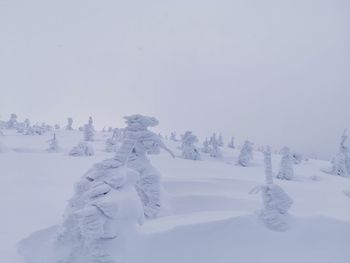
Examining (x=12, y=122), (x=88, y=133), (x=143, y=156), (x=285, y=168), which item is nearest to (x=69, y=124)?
(x=12, y=122)

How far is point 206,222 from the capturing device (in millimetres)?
8453

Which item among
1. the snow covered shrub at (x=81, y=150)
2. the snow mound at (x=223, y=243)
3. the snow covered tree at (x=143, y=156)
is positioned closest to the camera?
the snow mound at (x=223, y=243)

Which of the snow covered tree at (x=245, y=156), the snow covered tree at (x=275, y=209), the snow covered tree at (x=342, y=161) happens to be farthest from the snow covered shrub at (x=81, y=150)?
the snow covered tree at (x=275, y=209)

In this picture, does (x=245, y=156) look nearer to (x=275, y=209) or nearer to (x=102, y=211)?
(x=275, y=209)

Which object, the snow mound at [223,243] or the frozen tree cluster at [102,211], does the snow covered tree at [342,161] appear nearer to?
the snow mound at [223,243]

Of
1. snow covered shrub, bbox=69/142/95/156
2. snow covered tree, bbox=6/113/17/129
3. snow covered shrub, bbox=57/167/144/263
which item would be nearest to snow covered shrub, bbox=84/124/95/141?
snow covered shrub, bbox=69/142/95/156

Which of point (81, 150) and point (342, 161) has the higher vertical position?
point (81, 150)

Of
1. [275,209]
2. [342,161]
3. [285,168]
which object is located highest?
[275,209]

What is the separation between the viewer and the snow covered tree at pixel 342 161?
1332 inches

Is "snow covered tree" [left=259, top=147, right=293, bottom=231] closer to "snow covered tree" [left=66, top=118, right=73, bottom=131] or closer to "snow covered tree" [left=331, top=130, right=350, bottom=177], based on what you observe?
"snow covered tree" [left=331, top=130, right=350, bottom=177]

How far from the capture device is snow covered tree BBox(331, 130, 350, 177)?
111 ft

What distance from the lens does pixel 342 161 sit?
3409 centimetres

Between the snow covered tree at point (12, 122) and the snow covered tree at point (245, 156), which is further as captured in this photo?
the snow covered tree at point (12, 122)

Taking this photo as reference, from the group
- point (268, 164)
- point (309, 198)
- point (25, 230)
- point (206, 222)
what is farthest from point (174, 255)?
point (309, 198)
